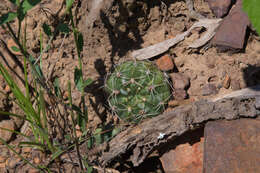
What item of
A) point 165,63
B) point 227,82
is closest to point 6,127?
point 165,63

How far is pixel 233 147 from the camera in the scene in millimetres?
1790

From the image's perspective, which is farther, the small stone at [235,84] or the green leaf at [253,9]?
the small stone at [235,84]

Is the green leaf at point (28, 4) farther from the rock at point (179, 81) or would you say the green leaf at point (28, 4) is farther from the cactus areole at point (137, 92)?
the rock at point (179, 81)

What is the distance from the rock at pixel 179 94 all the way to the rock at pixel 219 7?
31.9 inches

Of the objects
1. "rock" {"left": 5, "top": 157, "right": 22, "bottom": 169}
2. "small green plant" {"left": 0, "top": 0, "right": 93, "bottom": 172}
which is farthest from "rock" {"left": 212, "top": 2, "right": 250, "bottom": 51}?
"rock" {"left": 5, "top": 157, "right": 22, "bottom": 169}

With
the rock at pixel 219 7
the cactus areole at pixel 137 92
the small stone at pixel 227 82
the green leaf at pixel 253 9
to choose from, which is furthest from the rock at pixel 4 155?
the rock at pixel 219 7

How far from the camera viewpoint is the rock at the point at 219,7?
247cm

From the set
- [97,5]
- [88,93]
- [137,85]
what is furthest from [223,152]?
[97,5]

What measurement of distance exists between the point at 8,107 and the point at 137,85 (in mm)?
1186

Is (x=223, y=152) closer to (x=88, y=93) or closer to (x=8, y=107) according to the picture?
(x=88, y=93)

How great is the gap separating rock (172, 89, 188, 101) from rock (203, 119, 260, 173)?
0.62 meters

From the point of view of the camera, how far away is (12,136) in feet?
7.77

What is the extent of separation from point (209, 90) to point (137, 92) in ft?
2.47

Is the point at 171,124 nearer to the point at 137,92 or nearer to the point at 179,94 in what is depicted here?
the point at 137,92
